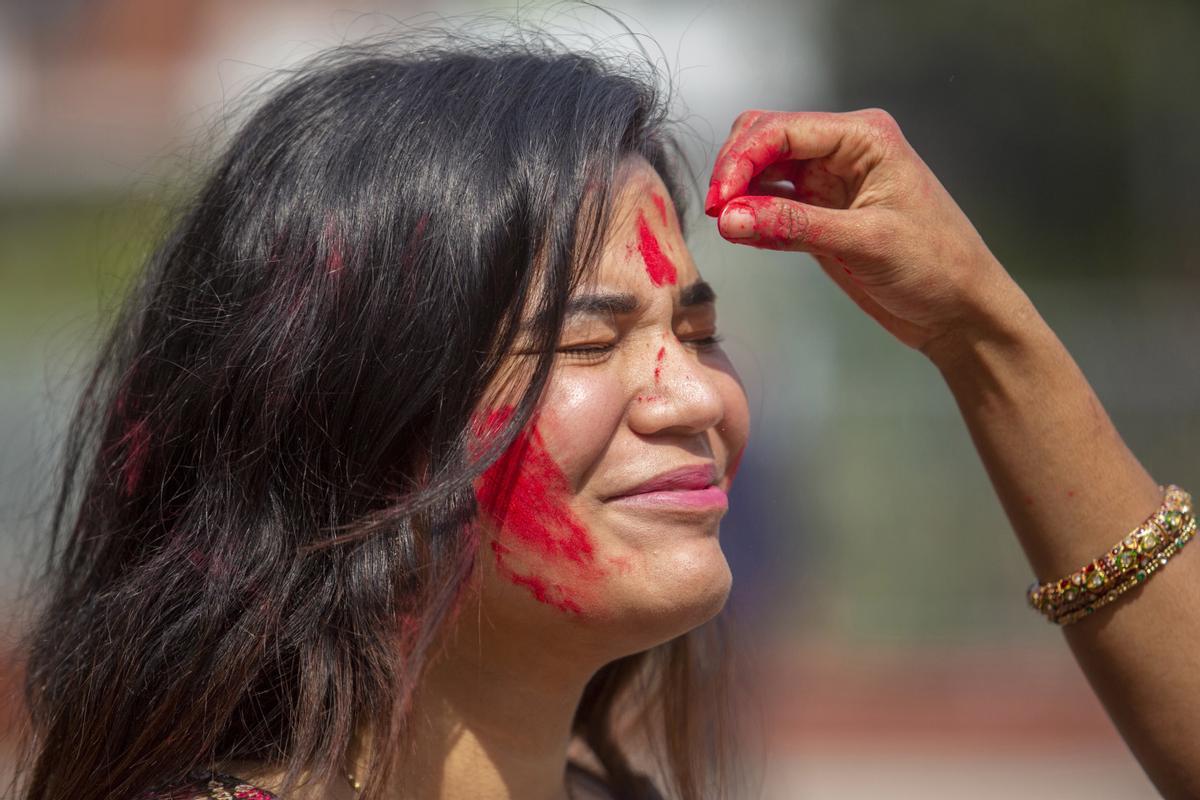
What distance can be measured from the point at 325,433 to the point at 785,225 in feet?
2.45

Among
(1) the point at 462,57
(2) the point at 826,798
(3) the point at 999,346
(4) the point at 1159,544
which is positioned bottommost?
(2) the point at 826,798

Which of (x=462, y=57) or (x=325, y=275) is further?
(x=462, y=57)

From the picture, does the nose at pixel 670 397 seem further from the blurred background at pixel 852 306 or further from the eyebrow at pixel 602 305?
the blurred background at pixel 852 306

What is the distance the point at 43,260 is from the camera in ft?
30.8

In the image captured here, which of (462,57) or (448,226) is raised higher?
(462,57)

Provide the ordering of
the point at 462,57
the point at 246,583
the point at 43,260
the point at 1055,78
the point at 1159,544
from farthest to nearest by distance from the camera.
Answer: the point at 43,260 < the point at 1055,78 < the point at 462,57 < the point at 1159,544 < the point at 246,583

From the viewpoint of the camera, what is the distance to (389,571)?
1783 mm

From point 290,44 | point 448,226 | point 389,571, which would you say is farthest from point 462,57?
point 290,44

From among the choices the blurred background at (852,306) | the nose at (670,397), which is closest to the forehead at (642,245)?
the nose at (670,397)

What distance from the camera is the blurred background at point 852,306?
7.67 m

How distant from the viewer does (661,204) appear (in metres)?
1.99

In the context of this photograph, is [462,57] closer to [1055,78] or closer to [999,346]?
[999,346]

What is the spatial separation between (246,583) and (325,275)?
475 millimetres

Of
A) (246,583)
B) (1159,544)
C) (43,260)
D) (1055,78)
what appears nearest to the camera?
(246,583)
